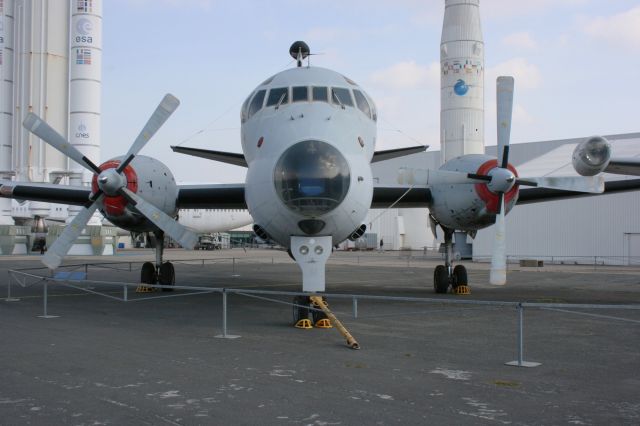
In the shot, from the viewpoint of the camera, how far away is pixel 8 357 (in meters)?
8.49

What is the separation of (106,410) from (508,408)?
12.2 ft

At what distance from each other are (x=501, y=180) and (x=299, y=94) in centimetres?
538

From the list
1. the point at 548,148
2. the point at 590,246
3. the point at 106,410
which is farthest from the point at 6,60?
the point at 106,410

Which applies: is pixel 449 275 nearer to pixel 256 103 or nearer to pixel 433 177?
pixel 433 177

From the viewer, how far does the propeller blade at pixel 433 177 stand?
556 inches

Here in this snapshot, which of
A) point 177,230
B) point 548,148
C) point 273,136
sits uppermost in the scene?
point 548,148

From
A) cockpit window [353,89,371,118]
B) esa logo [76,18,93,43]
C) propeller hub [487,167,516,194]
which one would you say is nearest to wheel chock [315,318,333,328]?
cockpit window [353,89,371,118]

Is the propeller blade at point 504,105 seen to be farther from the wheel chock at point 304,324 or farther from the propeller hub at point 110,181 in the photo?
the propeller hub at point 110,181

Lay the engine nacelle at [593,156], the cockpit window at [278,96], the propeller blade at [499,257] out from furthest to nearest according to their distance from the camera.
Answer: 1. the propeller blade at [499,257]
2. the engine nacelle at [593,156]
3. the cockpit window at [278,96]

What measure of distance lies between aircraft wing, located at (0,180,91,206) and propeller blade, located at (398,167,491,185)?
882 cm

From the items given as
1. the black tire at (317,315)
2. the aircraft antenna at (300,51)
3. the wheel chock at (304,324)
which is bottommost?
the wheel chock at (304,324)

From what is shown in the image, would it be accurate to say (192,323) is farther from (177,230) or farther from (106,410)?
(106,410)

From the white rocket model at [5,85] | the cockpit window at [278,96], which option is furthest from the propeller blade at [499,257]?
the white rocket model at [5,85]

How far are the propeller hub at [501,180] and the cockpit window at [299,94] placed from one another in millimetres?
5191
